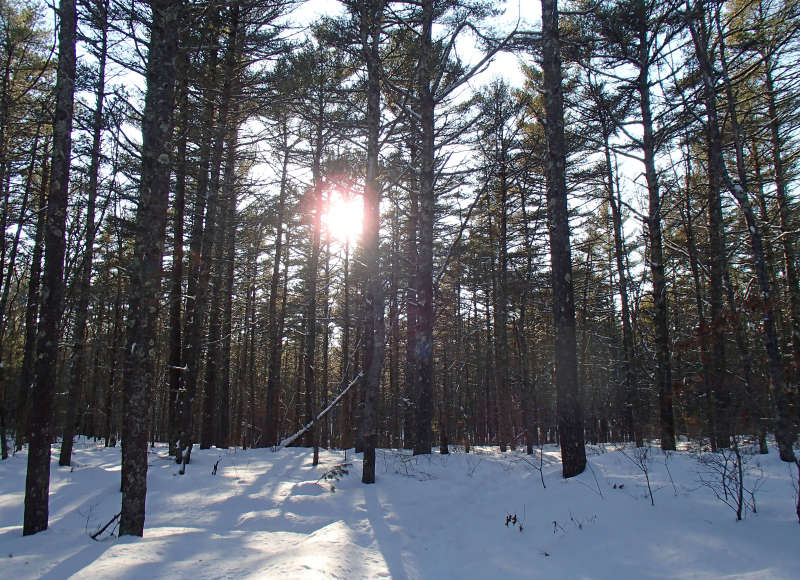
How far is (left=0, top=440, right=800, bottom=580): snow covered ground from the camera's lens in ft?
12.3

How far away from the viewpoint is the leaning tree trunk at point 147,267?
15.2ft

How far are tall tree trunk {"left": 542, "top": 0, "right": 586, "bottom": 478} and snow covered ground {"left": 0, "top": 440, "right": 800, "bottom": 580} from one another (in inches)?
23.8

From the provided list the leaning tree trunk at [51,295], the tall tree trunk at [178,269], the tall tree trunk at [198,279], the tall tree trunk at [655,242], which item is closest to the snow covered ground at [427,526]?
the leaning tree trunk at [51,295]

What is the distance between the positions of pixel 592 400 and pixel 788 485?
21.5 meters

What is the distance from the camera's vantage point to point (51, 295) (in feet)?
17.2

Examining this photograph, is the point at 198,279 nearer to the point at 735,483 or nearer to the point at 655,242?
the point at 735,483

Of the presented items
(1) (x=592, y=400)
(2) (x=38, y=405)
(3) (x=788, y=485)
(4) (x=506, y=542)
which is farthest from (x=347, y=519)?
(1) (x=592, y=400)

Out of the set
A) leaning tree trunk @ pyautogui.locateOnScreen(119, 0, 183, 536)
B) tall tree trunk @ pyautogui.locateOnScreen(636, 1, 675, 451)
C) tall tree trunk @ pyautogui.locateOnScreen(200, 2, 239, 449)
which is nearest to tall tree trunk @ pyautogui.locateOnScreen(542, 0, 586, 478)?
tall tree trunk @ pyautogui.locateOnScreen(636, 1, 675, 451)

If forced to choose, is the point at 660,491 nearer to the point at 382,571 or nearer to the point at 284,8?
the point at 382,571

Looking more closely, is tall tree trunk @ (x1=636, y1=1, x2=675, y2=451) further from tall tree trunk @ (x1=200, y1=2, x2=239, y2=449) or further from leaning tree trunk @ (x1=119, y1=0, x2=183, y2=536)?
leaning tree trunk @ (x1=119, y1=0, x2=183, y2=536)

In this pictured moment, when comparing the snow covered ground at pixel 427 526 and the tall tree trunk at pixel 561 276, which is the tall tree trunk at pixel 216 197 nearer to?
the snow covered ground at pixel 427 526

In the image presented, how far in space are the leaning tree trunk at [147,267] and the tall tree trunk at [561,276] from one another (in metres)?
5.68

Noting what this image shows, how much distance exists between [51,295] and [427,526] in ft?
18.1

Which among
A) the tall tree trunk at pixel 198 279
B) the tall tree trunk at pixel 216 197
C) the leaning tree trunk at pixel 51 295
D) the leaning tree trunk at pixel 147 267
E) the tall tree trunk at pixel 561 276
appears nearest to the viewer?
the leaning tree trunk at pixel 147 267
